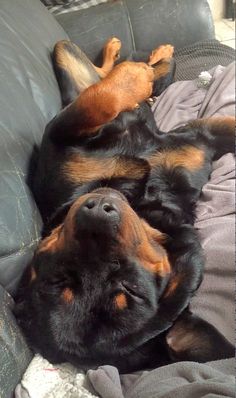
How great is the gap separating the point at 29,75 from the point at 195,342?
1082mm

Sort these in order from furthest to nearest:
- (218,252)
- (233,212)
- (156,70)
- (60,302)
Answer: (156,70) < (233,212) < (218,252) < (60,302)

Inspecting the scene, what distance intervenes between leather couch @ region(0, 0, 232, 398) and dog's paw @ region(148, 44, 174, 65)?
10cm

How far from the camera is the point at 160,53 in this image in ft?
7.21

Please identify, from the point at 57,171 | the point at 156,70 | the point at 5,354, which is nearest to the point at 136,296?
the point at 5,354

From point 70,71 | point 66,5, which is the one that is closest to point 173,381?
point 70,71

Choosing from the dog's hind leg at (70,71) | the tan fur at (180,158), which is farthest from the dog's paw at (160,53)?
the tan fur at (180,158)

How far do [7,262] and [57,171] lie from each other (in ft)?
1.08

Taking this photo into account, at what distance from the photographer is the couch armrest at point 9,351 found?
3.51 ft

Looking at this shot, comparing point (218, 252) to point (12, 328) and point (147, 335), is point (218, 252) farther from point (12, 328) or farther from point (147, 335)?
point (12, 328)

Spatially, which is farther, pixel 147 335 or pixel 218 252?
pixel 218 252

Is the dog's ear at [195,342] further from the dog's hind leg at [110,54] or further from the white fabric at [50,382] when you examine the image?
the dog's hind leg at [110,54]

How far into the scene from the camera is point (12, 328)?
1.16m

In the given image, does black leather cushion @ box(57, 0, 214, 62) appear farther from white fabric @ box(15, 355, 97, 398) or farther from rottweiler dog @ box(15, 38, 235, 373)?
white fabric @ box(15, 355, 97, 398)

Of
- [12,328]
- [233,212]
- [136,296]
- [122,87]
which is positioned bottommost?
[233,212]
